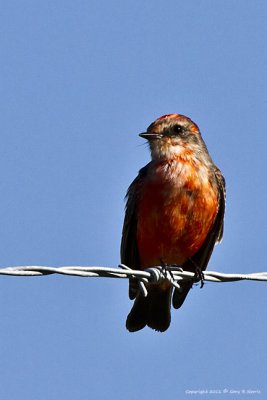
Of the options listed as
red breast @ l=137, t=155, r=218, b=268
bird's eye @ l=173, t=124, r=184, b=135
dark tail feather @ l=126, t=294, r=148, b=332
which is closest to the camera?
red breast @ l=137, t=155, r=218, b=268

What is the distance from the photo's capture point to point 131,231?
838cm

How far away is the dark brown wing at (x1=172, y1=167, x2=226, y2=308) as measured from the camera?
8320 mm

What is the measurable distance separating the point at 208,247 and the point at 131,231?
2.57ft

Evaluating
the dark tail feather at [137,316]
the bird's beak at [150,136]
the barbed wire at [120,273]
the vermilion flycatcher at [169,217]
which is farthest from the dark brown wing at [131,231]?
the barbed wire at [120,273]

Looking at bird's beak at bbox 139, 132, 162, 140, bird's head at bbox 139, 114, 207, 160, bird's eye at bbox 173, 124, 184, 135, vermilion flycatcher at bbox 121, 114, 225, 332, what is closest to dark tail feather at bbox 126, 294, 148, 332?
vermilion flycatcher at bbox 121, 114, 225, 332

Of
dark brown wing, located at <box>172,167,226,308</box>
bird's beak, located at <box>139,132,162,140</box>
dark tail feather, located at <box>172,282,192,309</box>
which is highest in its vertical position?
bird's beak, located at <box>139,132,162,140</box>

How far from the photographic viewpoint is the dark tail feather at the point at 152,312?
812cm

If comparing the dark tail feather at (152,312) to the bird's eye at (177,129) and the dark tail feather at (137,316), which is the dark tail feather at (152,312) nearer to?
the dark tail feather at (137,316)

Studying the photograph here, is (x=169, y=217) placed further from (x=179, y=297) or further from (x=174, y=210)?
(x=179, y=297)

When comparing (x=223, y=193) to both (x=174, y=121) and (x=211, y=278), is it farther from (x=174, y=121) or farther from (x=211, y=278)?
(x=211, y=278)

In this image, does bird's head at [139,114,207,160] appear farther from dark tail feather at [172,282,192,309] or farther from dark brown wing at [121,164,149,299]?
dark tail feather at [172,282,192,309]

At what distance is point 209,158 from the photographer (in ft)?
28.4

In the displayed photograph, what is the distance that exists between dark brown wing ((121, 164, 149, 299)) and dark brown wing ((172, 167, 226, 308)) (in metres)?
0.48

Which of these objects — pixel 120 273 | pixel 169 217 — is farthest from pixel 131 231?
pixel 120 273
